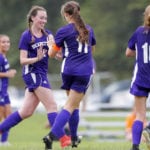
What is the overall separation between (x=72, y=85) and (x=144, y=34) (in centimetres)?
125

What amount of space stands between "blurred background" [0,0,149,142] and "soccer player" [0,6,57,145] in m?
30.3

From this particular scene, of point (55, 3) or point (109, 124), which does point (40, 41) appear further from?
point (55, 3)

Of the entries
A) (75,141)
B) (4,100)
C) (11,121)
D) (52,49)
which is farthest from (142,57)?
(4,100)

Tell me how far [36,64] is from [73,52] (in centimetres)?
114

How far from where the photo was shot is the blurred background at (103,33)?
1886 inches

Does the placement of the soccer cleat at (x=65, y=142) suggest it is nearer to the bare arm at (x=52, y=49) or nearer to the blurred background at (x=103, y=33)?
the bare arm at (x=52, y=49)

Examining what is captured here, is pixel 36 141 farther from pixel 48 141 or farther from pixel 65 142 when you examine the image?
pixel 48 141

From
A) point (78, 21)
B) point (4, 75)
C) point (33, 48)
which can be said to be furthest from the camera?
point (4, 75)

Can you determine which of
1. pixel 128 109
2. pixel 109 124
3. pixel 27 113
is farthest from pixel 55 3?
pixel 27 113

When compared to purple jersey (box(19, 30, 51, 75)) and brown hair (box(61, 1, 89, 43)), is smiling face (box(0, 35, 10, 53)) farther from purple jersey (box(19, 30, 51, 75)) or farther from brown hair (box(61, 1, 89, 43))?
brown hair (box(61, 1, 89, 43))

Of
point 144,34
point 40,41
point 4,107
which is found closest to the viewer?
point 144,34

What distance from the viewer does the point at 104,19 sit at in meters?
51.1

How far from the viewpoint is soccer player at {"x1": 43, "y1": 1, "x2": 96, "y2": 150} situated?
12422mm

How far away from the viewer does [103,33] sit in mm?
50469
